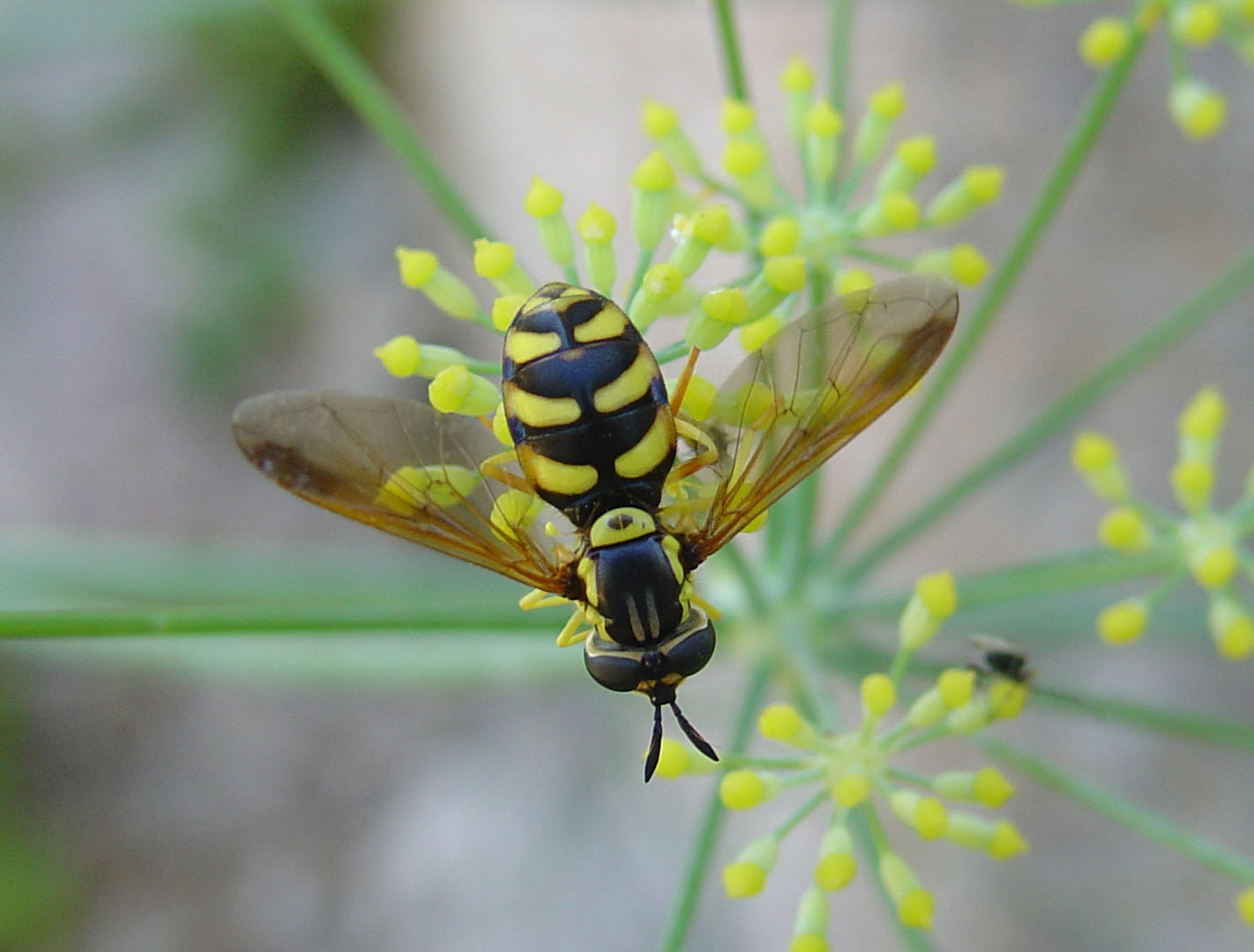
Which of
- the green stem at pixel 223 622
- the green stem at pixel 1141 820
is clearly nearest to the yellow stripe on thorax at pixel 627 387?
the green stem at pixel 223 622

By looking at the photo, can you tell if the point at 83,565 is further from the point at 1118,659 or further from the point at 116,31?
the point at 1118,659

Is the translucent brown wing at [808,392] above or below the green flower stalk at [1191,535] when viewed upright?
above

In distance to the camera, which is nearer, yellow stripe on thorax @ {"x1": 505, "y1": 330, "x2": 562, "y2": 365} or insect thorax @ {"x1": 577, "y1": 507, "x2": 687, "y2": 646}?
yellow stripe on thorax @ {"x1": 505, "y1": 330, "x2": 562, "y2": 365}

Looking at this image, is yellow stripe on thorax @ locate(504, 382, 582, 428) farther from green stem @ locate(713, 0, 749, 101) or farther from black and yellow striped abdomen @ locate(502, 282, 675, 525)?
green stem @ locate(713, 0, 749, 101)

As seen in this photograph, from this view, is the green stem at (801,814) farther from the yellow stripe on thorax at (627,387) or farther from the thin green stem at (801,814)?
the yellow stripe on thorax at (627,387)

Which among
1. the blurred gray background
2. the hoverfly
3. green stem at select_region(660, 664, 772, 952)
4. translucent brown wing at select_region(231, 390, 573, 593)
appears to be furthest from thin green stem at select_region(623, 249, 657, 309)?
the blurred gray background

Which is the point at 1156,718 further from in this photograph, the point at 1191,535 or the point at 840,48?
the point at 840,48
